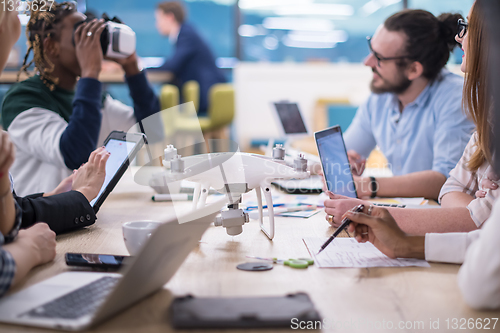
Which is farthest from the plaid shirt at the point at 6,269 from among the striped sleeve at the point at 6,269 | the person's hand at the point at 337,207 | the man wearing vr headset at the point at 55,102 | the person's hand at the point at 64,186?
the man wearing vr headset at the point at 55,102

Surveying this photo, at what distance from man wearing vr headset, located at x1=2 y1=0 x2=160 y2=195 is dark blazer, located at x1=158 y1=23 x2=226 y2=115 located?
3.35 metres

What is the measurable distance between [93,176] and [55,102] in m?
0.66

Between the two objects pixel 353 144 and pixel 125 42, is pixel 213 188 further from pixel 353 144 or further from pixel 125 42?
pixel 353 144

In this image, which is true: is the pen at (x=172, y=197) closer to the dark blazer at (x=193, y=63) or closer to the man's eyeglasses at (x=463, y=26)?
the man's eyeglasses at (x=463, y=26)

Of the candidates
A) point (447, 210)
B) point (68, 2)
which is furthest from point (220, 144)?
point (68, 2)

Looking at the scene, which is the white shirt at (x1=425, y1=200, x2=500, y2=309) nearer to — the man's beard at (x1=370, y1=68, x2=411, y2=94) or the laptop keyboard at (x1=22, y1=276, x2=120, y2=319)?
the laptop keyboard at (x1=22, y1=276, x2=120, y2=319)

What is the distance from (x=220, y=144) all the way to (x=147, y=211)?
0.39 m

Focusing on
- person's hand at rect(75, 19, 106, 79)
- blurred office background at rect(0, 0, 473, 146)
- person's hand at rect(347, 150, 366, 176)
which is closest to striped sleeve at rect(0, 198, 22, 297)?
person's hand at rect(75, 19, 106, 79)

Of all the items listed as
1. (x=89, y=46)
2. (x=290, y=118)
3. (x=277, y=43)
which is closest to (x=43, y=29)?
(x=89, y=46)

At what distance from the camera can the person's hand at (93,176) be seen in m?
1.10

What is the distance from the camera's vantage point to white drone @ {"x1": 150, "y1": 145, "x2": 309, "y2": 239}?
0.91 meters

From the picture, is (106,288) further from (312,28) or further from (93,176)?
(312,28)

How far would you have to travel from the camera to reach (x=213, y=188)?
1003 mm

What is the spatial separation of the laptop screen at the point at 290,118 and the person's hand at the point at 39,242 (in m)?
1.23
